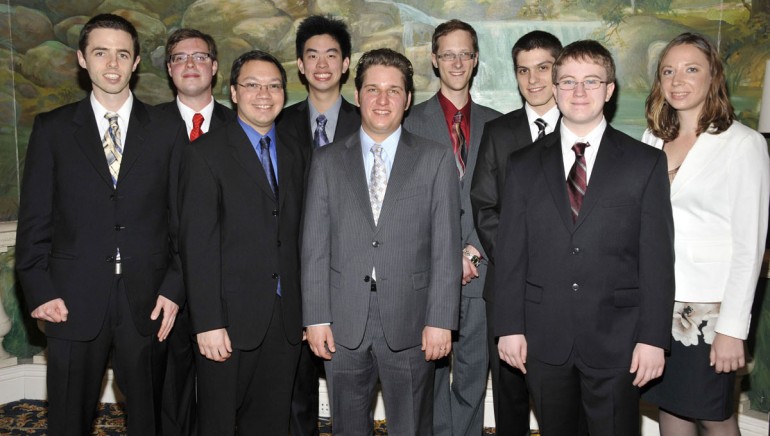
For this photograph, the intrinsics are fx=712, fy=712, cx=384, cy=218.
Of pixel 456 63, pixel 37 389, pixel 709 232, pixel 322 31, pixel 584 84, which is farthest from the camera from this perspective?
pixel 37 389

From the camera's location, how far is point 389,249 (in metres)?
2.92

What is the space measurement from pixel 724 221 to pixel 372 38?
2.44 m

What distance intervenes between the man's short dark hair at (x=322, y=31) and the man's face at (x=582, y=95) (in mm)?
1603

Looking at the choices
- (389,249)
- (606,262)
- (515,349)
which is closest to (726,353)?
(606,262)

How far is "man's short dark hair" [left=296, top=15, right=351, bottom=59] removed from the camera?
4021 mm

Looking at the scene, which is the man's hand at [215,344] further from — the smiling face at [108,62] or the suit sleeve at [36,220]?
the smiling face at [108,62]

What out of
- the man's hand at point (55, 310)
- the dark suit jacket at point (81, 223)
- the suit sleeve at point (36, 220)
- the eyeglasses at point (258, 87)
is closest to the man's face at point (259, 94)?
the eyeglasses at point (258, 87)

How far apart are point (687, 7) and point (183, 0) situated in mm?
3095

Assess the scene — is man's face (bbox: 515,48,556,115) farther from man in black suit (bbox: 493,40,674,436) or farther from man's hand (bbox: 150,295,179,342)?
man's hand (bbox: 150,295,179,342)

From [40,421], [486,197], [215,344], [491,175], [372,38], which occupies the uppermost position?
[372,38]

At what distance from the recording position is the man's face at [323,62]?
382 centimetres

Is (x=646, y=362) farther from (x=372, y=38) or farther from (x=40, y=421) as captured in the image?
(x=40, y=421)

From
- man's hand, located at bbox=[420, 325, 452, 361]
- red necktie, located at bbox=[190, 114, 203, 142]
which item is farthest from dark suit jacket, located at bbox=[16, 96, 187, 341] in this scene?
man's hand, located at bbox=[420, 325, 452, 361]

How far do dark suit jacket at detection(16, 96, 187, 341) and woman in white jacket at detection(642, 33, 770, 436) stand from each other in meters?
2.24
